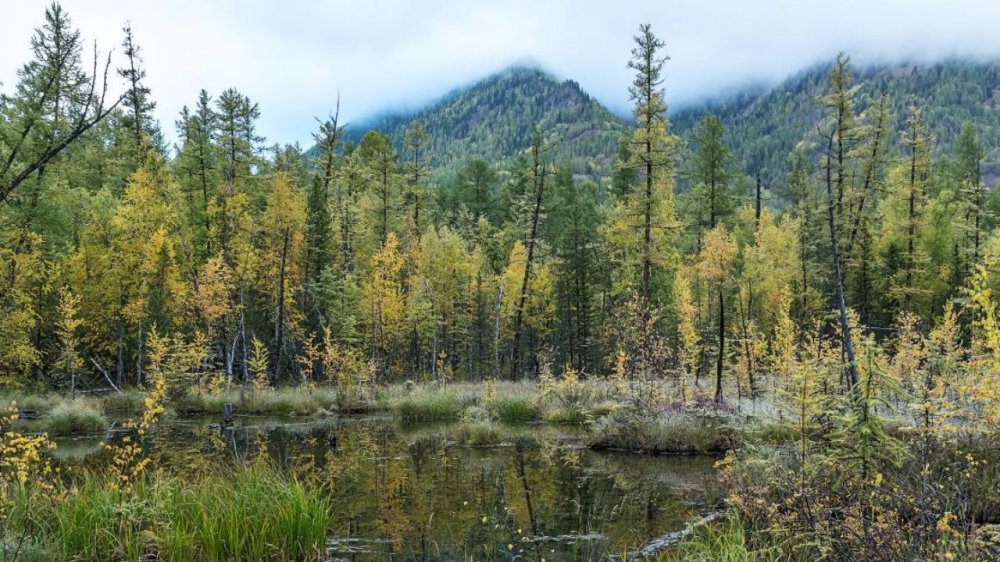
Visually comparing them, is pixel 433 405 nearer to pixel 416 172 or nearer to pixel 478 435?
pixel 478 435

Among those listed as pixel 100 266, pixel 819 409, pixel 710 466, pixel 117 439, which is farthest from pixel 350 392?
pixel 819 409

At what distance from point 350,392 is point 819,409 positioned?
22.7 m

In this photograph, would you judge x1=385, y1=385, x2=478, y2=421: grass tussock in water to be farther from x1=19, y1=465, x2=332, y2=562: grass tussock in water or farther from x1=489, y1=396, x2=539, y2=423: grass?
x1=19, y1=465, x2=332, y2=562: grass tussock in water

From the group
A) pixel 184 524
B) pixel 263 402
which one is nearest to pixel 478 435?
pixel 184 524

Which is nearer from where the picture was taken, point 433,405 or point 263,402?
point 433,405

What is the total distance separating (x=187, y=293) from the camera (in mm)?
31688

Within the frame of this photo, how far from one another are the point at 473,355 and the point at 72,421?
27564 millimetres

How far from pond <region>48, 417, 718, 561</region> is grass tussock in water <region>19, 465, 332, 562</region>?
896 millimetres

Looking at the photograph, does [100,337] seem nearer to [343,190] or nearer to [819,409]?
[343,190]

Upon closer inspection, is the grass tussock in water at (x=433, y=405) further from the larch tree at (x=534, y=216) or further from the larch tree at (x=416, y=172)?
the larch tree at (x=416, y=172)

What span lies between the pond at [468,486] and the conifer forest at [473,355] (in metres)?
0.11

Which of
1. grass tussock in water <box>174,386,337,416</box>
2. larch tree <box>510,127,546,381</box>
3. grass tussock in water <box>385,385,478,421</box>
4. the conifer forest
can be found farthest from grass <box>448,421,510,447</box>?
larch tree <box>510,127,546,381</box>

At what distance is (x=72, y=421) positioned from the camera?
71.3 ft

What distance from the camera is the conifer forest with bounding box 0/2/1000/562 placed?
23.3ft
